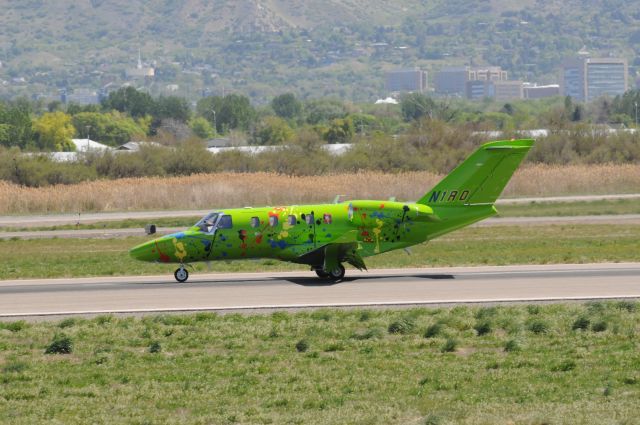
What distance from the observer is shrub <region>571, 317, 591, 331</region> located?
86.2ft

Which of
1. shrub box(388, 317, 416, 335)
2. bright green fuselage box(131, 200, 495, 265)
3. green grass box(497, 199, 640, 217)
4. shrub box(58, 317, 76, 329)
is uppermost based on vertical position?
bright green fuselage box(131, 200, 495, 265)

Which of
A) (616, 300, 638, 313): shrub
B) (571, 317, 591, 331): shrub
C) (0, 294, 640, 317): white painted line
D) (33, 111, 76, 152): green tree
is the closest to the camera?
(571, 317, 591, 331): shrub

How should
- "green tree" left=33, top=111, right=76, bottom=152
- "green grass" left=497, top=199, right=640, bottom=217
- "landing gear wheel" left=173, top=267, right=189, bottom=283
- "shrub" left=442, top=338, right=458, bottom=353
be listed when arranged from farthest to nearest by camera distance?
"green tree" left=33, top=111, right=76, bottom=152 < "green grass" left=497, top=199, right=640, bottom=217 < "landing gear wheel" left=173, top=267, right=189, bottom=283 < "shrub" left=442, top=338, right=458, bottom=353

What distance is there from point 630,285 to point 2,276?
66.4ft

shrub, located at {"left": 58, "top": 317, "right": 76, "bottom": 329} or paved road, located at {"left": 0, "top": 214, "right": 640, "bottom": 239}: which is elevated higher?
shrub, located at {"left": 58, "top": 317, "right": 76, "bottom": 329}

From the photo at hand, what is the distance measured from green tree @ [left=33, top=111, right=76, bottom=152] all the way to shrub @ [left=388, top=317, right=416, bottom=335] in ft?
381

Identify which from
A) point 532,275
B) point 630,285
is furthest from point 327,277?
point 630,285

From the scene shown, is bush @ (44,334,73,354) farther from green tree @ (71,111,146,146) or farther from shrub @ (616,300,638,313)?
green tree @ (71,111,146,146)

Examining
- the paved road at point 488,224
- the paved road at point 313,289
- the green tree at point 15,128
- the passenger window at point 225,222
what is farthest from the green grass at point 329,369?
the green tree at point 15,128

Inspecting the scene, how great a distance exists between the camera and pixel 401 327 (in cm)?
2656

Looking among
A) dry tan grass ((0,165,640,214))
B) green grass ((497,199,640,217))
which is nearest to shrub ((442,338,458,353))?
green grass ((497,199,640,217))

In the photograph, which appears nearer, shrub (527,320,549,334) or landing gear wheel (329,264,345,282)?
shrub (527,320,549,334)

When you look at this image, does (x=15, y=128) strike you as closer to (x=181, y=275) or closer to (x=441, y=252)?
(x=441, y=252)

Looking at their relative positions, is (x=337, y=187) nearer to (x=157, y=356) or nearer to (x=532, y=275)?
(x=532, y=275)
